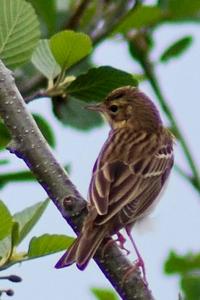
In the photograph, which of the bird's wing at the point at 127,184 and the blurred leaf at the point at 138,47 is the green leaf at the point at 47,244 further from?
the blurred leaf at the point at 138,47

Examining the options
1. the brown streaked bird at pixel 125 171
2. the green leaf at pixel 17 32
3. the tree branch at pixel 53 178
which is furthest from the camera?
the green leaf at pixel 17 32

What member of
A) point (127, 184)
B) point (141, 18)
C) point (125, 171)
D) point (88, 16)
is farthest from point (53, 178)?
point (88, 16)

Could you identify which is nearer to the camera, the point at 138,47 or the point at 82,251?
the point at 82,251

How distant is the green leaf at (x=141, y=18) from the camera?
19.7ft

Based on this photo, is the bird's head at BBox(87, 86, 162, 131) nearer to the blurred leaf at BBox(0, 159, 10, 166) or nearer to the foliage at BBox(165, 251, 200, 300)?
the foliage at BBox(165, 251, 200, 300)

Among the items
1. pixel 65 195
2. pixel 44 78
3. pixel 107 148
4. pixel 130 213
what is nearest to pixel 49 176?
pixel 65 195

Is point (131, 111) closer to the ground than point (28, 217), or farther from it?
closer to the ground

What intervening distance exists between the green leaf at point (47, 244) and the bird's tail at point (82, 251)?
0.08 metres

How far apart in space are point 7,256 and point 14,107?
592mm

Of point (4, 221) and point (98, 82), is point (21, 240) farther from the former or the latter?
point (98, 82)

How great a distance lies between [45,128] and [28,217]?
3.44 feet

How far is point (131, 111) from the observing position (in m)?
6.66

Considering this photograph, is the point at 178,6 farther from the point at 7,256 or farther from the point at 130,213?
the point at 7,256

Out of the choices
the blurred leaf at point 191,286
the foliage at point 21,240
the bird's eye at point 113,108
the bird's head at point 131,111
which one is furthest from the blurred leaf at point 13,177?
the bird's eye at point 113,108
